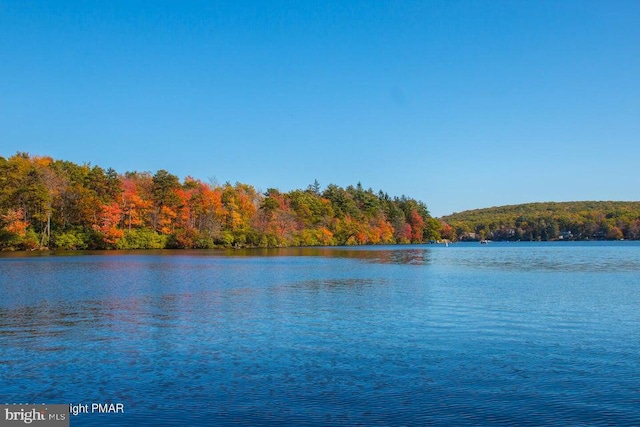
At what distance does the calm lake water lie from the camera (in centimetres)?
946

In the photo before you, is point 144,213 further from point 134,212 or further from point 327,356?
point 327,356

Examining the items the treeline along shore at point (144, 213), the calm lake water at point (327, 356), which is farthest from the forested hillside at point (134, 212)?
the calm lake water at point (327, 356)

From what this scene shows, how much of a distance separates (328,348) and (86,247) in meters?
76.6

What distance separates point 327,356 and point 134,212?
8034 centimetres

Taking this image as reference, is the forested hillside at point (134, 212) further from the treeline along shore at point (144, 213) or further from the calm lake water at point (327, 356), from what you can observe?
the calm lake water at point (327, 356)

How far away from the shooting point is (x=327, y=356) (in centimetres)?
1334

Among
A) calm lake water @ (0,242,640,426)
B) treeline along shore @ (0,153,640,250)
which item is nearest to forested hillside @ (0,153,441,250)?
treeline along shore @ (0,153,640,250)

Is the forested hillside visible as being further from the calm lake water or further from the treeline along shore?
the calm lake water

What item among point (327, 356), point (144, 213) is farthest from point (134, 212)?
point (327, 356)

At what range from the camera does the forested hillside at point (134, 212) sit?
7388 cm

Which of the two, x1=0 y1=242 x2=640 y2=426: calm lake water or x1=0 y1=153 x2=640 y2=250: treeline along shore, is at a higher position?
x1=0 y1=153 x2=640 y2=250: treeline along shore

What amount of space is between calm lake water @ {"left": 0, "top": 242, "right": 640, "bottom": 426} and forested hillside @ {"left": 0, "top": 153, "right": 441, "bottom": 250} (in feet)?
180

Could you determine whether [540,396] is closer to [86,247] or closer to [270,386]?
[270,386]

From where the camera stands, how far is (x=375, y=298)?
25.0 metres
